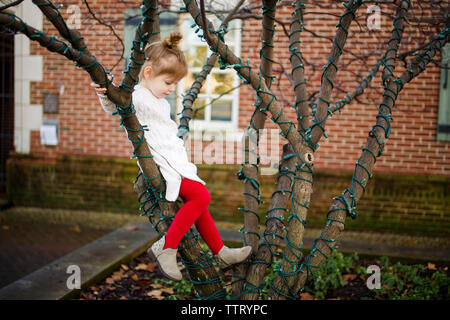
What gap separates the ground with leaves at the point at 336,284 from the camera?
355 cm

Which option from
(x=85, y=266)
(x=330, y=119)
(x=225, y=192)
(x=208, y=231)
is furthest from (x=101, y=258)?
(x=330, y=119)

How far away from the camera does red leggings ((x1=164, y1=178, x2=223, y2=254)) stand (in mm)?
2232

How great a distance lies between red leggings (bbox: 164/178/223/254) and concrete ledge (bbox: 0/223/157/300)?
1374 mm

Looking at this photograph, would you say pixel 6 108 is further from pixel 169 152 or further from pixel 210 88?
pixel 169 152

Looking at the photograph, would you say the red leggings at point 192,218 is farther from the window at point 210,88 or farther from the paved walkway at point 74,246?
the window at point 210,88

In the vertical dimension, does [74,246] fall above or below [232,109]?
below

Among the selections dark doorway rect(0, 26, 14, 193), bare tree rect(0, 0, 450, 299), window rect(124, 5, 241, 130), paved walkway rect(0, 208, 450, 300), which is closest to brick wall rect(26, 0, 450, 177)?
window rect(124, 5, 241, 130)

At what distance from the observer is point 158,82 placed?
92.2 inches

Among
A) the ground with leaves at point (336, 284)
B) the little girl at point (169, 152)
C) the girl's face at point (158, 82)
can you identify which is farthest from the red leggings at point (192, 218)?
the ground with leaves at point (336, 284)

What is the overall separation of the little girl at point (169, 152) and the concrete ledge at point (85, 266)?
52.4 inches

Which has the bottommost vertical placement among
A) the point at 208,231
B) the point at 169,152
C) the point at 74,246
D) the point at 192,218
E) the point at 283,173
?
the point at 74,246

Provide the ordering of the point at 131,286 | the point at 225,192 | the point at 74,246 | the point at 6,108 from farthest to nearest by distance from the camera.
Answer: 1. the point at 6,108
2. the point at 225,192
3. the point at 74,246
4. the point at 131,286

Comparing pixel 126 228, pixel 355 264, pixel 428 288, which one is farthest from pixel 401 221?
pixel 126 228

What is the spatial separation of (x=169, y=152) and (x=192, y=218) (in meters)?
0.38
